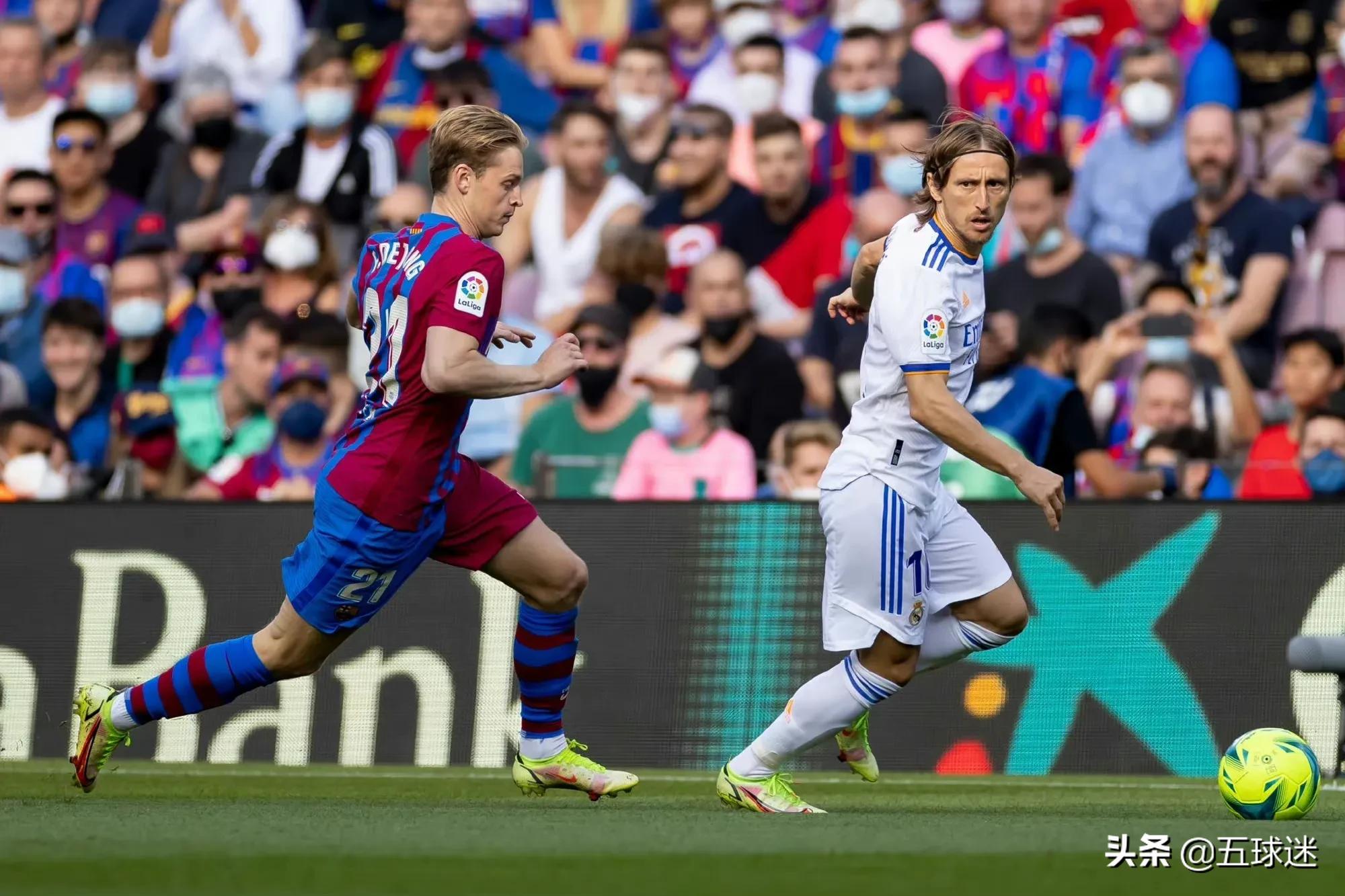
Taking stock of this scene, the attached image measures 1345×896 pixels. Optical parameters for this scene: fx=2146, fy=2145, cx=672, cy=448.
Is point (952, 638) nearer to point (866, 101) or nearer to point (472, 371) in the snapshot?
point (472, 371)

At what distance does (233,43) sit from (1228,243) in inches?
294

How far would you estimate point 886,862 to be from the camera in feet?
17.2

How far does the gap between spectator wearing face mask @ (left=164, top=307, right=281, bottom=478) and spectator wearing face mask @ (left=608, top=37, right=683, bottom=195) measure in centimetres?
251

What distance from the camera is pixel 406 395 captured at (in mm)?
6914

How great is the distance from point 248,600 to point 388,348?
3230 mm

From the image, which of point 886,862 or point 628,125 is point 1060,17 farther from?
point 886,862

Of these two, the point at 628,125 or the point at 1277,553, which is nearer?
the point at 1277,553

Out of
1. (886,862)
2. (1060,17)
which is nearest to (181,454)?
(1060,17)

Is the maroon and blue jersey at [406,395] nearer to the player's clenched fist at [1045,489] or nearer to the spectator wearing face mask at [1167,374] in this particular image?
the player's clenched fist at [1045,489]

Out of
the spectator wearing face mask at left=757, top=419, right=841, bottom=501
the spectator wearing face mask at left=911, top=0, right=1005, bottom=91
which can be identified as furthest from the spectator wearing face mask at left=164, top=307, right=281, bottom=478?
the spectator wearing face mask at left=911, top=0, right=1005, bottom=91

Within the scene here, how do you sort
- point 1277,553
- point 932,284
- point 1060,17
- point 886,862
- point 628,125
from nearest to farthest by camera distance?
point 886,862
point 932,284
point 1277,553
point 1060,17
point 628,125

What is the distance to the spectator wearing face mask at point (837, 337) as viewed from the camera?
1200 centimetres

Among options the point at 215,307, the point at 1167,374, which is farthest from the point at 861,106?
the point at 215,307

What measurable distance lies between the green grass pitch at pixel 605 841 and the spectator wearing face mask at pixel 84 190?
7.27 metres
